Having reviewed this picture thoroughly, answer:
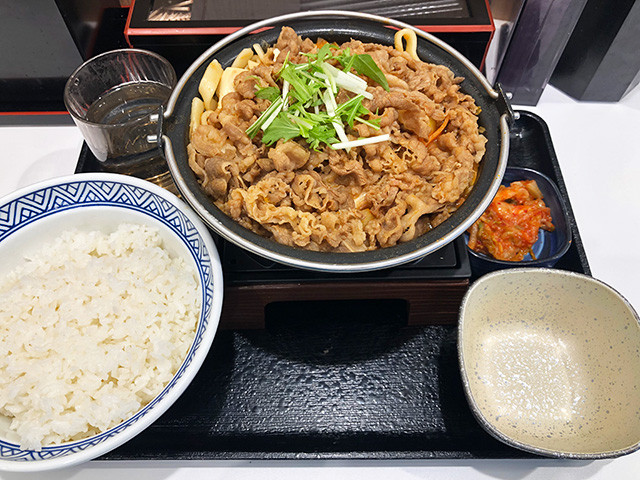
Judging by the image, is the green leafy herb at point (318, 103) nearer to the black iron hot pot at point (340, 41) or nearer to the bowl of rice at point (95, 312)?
the black iron hot pot at point (340, 41)

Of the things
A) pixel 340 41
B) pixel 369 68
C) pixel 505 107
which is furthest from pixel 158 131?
pixel 505 107

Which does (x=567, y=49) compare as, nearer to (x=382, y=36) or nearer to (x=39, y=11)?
(x=382, y=36)

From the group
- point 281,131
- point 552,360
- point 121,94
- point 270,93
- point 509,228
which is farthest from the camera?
point 121,94

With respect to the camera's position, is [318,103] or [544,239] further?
[544,239]

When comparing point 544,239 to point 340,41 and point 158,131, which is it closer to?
point 340,41

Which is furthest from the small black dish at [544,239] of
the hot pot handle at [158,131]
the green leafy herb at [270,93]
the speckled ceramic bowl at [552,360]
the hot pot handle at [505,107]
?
the hot pot handle at [158,131]

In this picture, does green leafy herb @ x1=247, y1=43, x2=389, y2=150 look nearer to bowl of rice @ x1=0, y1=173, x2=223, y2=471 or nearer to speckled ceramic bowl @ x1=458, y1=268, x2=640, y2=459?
bowl of rice @ x1=0, y1=173, x2=223, y2=471
